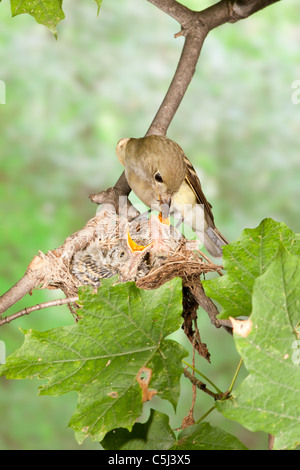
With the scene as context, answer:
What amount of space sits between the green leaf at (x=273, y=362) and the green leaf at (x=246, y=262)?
17 cm

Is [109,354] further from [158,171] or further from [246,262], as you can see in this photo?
[158,171]

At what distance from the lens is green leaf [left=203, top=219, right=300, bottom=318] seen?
1.02m

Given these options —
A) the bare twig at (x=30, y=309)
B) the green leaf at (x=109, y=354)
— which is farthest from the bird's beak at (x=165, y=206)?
the green leaf at (x=109, y=354)

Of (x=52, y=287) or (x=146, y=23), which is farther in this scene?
(x=146, y=23)

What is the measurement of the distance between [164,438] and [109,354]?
0.64 feet

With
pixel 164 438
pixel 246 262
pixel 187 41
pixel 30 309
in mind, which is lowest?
pixel 164 438

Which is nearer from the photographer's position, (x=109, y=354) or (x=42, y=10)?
(x=109, y=354)

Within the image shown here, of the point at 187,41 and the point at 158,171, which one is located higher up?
the point at 187,41

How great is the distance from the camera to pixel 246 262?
1.03m

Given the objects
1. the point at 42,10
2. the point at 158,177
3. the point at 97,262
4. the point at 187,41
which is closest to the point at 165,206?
the point at 158,177

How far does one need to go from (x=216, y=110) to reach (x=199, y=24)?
182cm

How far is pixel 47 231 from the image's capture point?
3.66 metres
